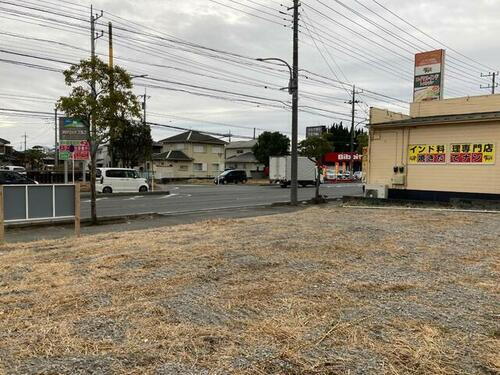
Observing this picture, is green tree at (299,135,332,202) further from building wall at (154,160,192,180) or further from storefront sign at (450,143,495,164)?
building wall at (154,160,192,180)

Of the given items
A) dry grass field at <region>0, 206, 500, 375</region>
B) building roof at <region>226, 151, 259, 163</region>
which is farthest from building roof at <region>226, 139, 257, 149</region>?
dry grass field at <region>0, 206, 500, 375</region>

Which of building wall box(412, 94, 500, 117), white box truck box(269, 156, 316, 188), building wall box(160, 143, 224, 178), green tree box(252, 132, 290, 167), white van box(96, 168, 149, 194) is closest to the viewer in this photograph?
building wall box(412, 94, 500, 117)

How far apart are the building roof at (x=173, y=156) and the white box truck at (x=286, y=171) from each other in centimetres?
2027

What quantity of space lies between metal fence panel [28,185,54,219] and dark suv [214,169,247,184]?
39.9 meters

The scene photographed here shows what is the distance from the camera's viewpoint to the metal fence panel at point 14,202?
969 centimetres

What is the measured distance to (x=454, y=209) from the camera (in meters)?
16.2

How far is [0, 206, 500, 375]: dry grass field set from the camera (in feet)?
10.4

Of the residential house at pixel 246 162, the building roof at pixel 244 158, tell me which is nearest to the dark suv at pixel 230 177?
the residential house at pixel 246 162

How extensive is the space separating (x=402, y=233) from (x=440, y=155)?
1007cm

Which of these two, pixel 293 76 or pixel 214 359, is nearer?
pixel 214 359

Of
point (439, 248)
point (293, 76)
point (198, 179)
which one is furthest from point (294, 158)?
point (198, 179)

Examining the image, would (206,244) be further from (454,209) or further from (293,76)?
(293,76)

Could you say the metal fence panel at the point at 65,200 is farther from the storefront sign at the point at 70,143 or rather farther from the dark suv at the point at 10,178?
the dark suv at the point at 10,178

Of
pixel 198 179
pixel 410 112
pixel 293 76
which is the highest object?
pixel 293 76
